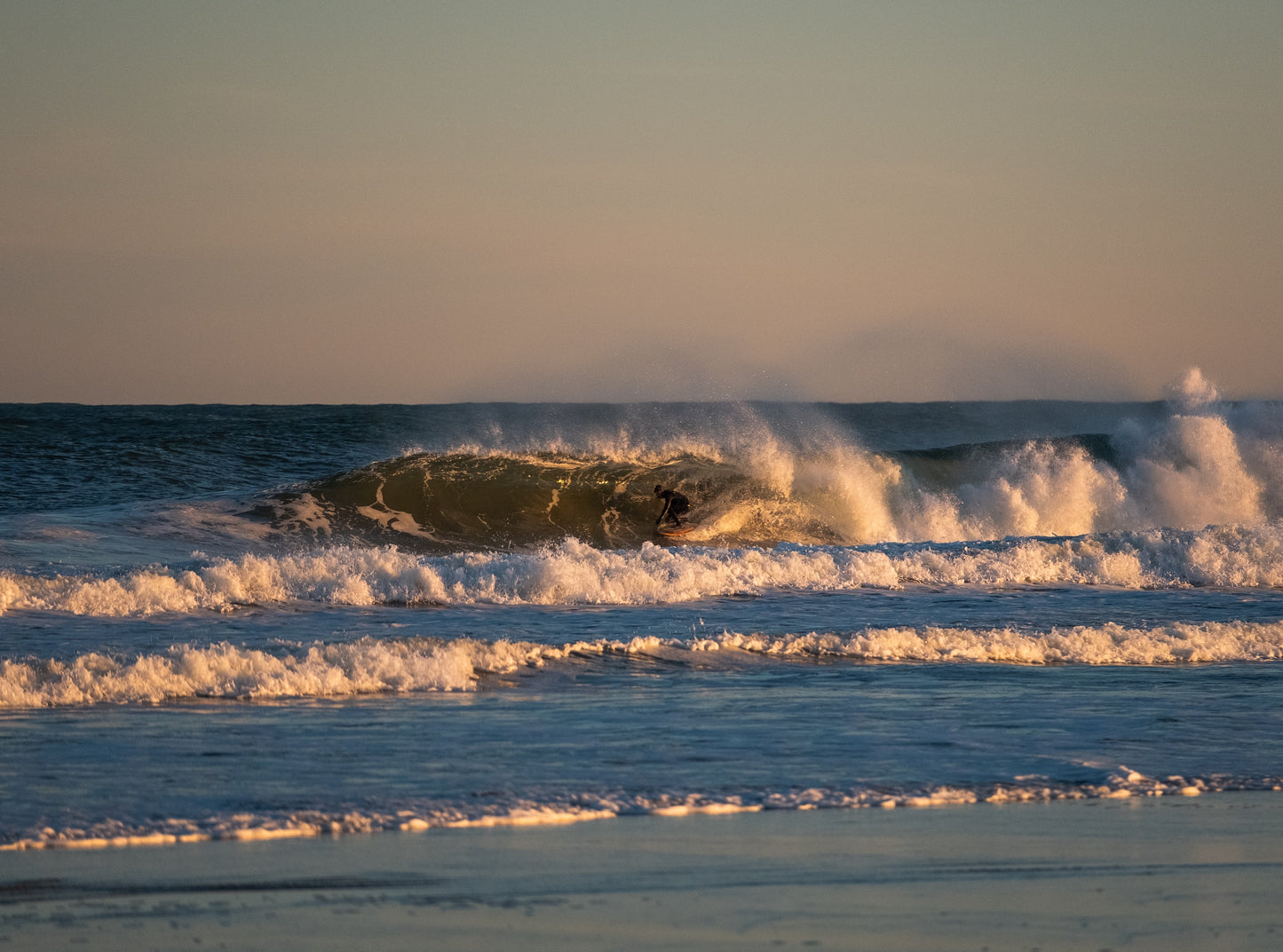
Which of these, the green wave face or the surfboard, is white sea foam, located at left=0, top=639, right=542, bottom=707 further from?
the surfboard

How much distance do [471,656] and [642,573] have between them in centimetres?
430

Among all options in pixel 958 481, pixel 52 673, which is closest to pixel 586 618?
pixel 52 673

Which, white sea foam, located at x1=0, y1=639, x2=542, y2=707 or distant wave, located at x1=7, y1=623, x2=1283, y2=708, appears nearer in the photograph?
white sea foam, located at x1=0, y1=639, x2=542, y2=707

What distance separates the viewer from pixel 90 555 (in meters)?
15.2

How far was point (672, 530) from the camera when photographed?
20844 mm

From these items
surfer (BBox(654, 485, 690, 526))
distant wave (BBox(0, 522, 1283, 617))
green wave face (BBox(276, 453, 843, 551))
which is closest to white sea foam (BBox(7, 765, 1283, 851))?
distant wave (BBox(0, 522, 1283, 617))

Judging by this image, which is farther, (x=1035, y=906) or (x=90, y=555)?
(x=90, y=555)

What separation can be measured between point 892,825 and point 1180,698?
4.23 metres

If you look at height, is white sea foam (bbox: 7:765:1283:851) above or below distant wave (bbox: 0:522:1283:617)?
below

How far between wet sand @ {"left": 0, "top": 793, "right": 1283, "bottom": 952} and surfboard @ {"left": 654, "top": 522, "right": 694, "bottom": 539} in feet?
49.9

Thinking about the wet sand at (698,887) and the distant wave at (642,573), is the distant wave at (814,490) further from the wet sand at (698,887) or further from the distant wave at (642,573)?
the wet sand at (698,887)

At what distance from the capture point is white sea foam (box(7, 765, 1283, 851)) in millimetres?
5156

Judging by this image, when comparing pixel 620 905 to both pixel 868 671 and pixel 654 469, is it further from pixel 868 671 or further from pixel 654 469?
pixel 654 469

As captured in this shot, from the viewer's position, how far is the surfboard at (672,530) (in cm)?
2083
